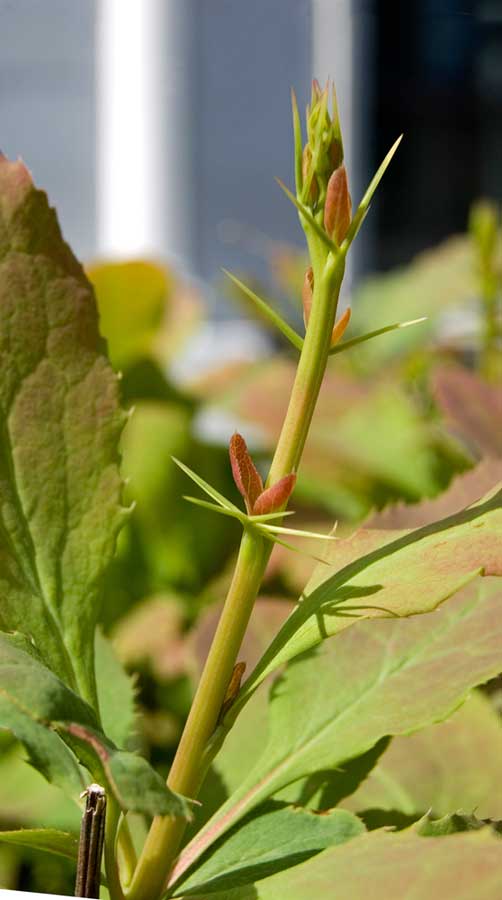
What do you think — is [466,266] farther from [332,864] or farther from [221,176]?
[221,176]

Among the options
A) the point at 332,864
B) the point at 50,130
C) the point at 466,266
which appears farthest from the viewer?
the point at 50,130

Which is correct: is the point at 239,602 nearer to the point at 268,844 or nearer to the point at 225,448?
the point at 268,844

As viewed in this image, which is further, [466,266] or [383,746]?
[466,266]

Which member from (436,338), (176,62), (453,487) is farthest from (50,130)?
(453,487)

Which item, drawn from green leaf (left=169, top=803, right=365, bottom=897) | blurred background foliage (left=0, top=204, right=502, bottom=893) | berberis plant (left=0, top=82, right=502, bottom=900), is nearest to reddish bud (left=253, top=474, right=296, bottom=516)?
berberis plant (left=0, top=82, right=502, bottom=900)

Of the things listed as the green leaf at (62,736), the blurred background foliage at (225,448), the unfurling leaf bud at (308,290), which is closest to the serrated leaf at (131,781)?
the green leaf at (62,736)

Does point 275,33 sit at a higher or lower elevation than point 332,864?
higher
